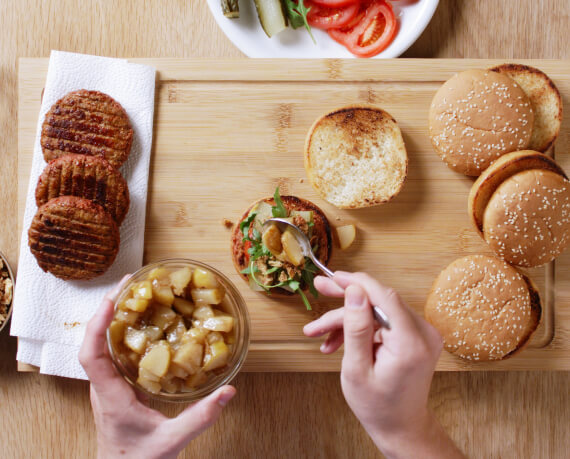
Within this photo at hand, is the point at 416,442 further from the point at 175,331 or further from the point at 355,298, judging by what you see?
the point at 175,331

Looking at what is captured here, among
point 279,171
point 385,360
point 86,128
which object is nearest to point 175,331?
point 385,360

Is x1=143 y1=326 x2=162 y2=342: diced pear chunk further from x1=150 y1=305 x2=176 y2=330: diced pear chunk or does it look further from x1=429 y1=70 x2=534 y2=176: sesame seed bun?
x1=429 y1=70 x2=534 y2=176: sesame seed bun

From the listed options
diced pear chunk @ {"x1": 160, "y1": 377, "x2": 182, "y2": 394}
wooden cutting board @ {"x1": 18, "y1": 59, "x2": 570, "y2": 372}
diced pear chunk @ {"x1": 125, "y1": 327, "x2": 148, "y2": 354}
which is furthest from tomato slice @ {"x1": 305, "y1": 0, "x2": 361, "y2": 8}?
diced pear chunk @ {"x1": 160, "y1": 377, "x2": 182, "y2": 394}

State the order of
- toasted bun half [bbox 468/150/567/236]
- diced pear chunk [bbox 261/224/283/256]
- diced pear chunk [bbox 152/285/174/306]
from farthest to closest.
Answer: toasted bun half [bbox 468/150/567/236]
diced pear chunk [bbox 261/224/283/256]
diced pear chunk [bbox 152/285/174/306]

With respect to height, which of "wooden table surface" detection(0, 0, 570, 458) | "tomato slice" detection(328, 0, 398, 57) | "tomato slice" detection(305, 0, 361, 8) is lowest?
"wooden table surface" detection(0, 0, 570, 458)

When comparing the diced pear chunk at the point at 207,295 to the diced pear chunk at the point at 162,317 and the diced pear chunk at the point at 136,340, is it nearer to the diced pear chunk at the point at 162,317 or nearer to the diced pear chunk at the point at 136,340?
the diced pear chunk at the point at 162,317

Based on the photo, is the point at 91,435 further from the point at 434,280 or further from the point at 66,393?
the point at 434,280
